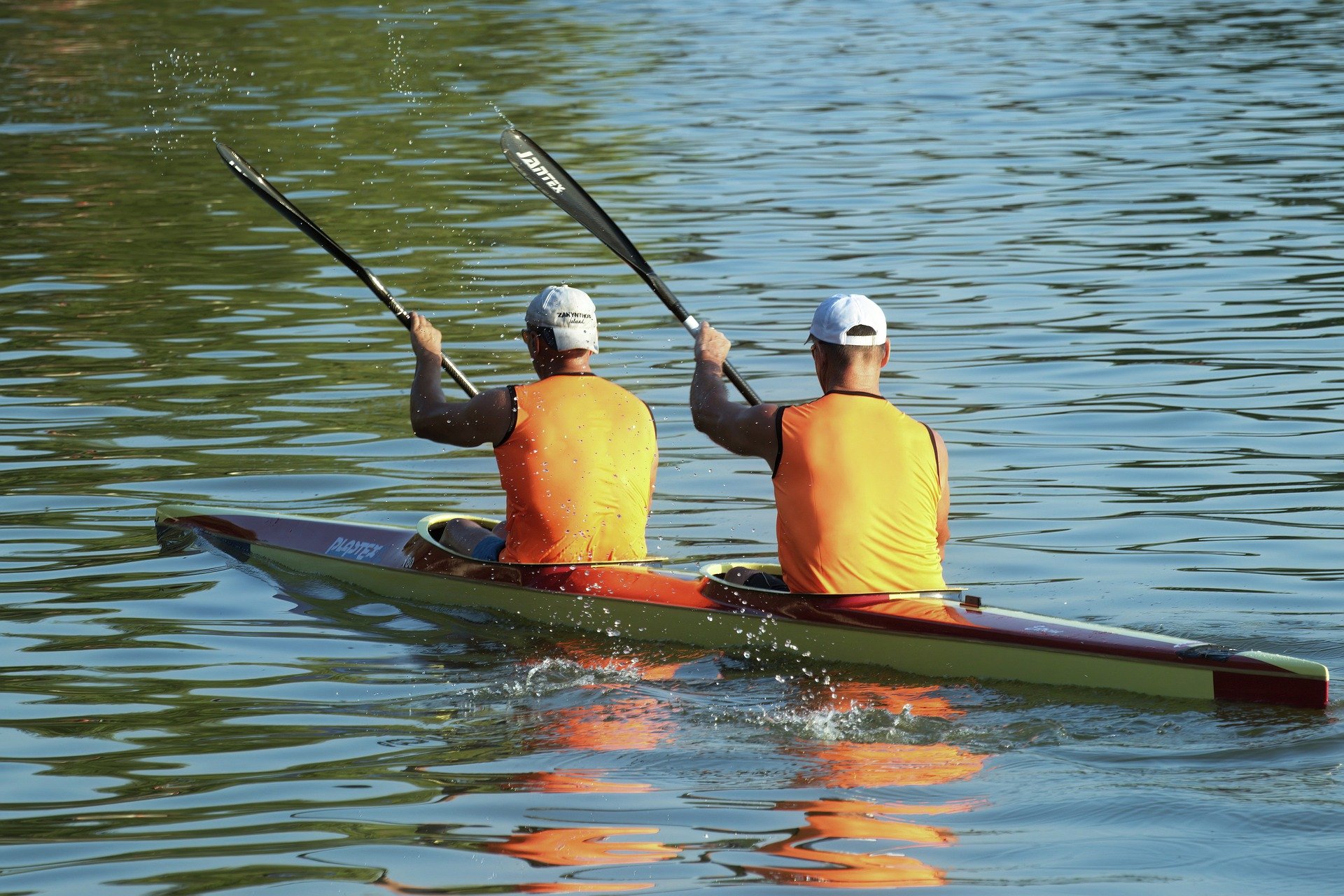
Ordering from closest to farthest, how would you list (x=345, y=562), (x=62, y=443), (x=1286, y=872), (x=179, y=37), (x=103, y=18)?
(x=1286, y=872) < (x=345, y=562) < (x=62, y=443) < (x=179, y=37) < (x=103, y=18)

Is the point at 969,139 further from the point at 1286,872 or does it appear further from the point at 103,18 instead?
the point at 103,18

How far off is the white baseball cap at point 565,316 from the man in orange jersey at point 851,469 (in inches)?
34.1

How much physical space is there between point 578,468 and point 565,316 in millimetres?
642

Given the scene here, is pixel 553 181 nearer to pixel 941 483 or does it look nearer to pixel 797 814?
pixel 941 483

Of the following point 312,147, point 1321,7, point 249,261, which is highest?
point 1321,7

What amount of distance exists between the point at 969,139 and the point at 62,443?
565 inches

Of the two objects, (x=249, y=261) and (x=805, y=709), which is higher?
(x=249, y=261)

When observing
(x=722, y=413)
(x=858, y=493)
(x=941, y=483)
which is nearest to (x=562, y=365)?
(x=722, y=413)

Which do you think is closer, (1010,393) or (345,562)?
(345,562)

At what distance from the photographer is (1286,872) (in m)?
5.36

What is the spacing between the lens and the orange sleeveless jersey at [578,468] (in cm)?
815

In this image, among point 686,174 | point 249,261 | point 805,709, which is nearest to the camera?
point 805,709

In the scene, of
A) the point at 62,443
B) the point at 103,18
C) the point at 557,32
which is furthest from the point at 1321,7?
the point at 62,443

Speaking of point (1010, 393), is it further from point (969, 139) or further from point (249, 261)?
point (969, 139)
